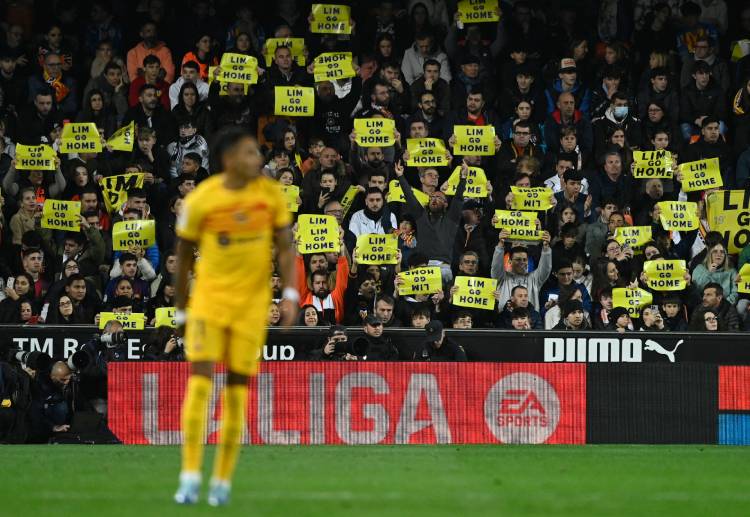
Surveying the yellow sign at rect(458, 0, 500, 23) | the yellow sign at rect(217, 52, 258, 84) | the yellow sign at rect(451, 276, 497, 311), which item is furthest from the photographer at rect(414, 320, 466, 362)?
the yellow sign at rect(458, 0, 500, 23)

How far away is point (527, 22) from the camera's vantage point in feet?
72.4

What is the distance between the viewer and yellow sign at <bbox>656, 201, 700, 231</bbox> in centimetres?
1959

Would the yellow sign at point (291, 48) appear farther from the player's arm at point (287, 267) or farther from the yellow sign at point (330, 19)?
the player's arm at point (287, 267)

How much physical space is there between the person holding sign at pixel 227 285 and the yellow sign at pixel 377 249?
369 inches

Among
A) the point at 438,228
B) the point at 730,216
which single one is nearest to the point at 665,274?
the point at 730,216

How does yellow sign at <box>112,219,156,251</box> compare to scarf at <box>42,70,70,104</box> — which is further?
scarf at <box>42,70,70,104</box>

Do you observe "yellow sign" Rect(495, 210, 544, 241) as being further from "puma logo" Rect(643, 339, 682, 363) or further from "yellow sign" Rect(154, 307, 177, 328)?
"yellow sign" Rect(154, 307, 177, 328)

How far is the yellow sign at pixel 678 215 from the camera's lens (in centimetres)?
1959

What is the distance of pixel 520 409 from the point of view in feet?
53.7

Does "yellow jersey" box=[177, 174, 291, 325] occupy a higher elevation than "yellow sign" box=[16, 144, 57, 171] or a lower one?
lower

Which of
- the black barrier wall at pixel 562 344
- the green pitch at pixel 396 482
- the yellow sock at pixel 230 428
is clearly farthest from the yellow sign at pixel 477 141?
the yellow sock at pixel 230 428

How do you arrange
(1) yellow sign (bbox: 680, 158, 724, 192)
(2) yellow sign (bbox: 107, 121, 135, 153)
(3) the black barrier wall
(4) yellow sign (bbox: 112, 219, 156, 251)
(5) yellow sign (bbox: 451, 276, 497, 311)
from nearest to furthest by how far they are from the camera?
(3) the black barrier wall < (5) yellow sign (bbox: 451, 276, 497, 311) < (4) yellow sign (bbox: 112, 219, 156, 251) < (1) yellow sign (bbox: 680, 158, 724, 192) < (2) yellow sign (bbox: 107, 121, 135, 153)

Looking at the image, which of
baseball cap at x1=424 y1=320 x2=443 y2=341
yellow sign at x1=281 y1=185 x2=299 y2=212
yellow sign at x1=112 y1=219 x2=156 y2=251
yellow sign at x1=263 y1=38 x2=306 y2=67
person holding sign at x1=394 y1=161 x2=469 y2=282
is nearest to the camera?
baseball cap at x1=424 y1=320 x2=443 y2=341

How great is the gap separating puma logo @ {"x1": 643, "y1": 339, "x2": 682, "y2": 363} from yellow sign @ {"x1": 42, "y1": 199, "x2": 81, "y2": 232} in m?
7.28
